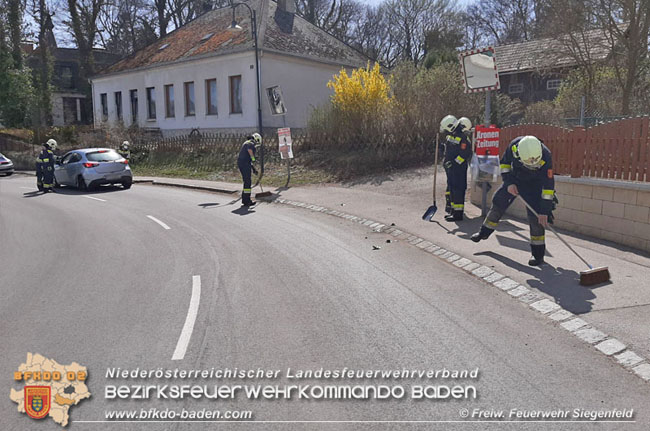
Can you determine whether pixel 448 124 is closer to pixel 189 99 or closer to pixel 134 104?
pixel 189 99

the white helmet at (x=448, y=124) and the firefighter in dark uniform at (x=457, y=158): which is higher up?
the white helmet at (x=448, y=124)

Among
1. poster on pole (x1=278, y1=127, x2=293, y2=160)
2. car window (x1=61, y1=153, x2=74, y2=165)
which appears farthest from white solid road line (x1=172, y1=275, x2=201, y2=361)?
car window (x1=61, y1=153, x2=74, y2=165)

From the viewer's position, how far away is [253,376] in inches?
174

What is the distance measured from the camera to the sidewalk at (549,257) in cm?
570

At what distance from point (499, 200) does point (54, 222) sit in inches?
391

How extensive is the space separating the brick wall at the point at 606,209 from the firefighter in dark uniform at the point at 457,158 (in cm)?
173

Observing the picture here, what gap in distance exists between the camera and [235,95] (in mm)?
30516

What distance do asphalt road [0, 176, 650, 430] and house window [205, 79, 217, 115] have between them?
22795 millimetres

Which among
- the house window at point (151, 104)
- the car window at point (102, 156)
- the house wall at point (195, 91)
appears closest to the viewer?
the car window at point (102, 156)

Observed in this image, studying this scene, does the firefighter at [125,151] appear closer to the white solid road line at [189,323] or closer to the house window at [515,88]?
the white solid road line at [189,323]

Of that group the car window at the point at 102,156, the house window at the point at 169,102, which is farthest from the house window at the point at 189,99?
the car window at the point at 102,156

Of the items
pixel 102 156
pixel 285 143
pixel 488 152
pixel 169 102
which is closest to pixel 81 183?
pixel 102 156

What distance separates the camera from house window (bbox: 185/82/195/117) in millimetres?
33281

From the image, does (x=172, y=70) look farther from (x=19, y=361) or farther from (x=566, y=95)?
(x=19, y=361)
